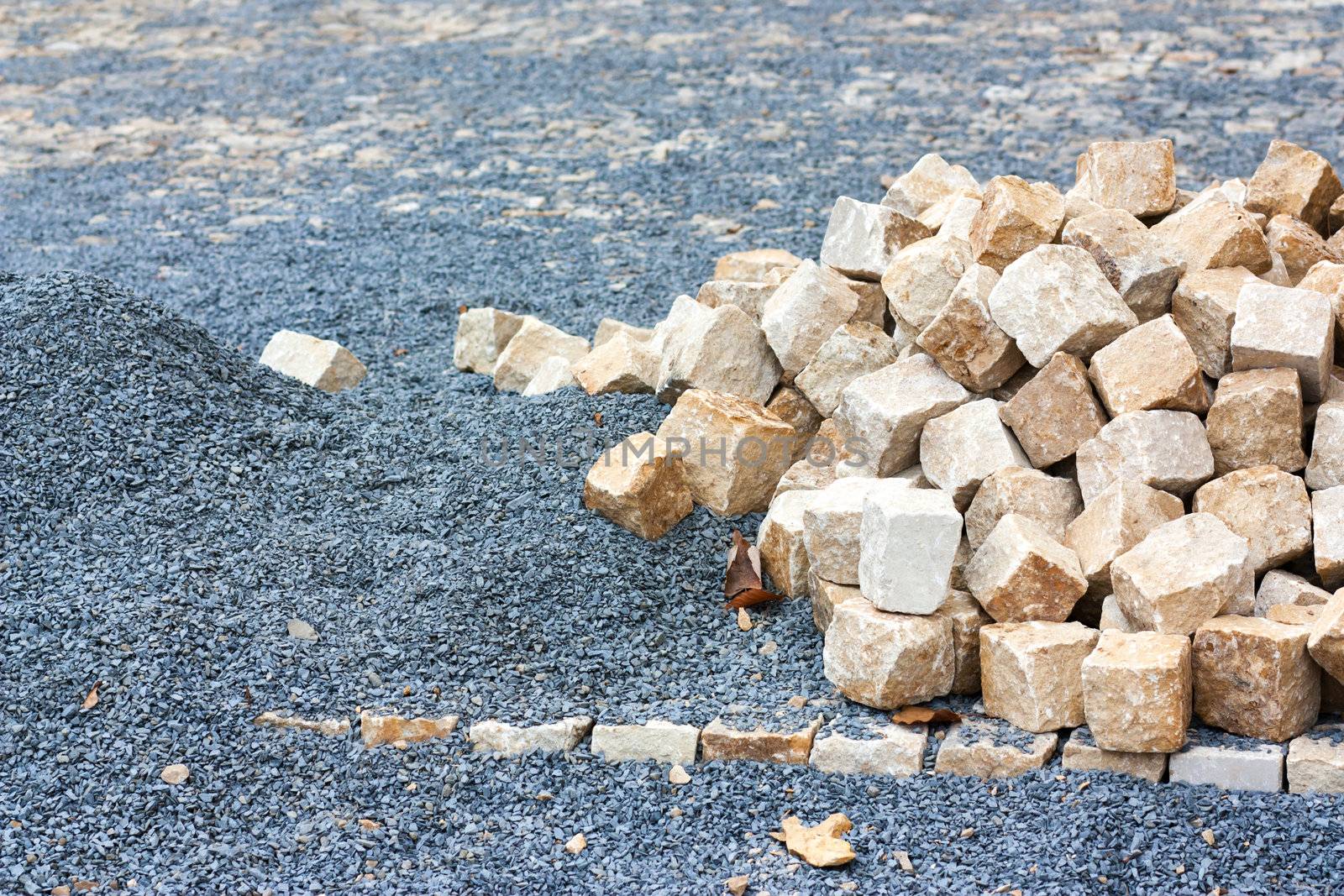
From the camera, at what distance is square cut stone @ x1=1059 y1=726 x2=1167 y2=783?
3.00 m

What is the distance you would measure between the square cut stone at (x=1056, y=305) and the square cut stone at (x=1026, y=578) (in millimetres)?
587

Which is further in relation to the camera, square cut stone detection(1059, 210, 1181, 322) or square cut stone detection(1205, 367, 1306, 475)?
square cut stone detection(1059, 210, 1181, 322)

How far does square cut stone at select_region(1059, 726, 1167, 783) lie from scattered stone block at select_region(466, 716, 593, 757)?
1258 mm

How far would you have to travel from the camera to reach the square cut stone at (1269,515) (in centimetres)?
328

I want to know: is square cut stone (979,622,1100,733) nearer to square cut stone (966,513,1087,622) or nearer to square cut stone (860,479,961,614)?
square cut stone (966,513,1087,622)

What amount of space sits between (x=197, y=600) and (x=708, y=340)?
5.88 feet

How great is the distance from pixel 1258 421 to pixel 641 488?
176 centimetres

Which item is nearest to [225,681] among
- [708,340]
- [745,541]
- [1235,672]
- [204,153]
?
[745,541]

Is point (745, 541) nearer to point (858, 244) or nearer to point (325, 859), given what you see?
point (858, 244)

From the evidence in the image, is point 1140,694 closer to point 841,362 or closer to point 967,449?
point 967,449

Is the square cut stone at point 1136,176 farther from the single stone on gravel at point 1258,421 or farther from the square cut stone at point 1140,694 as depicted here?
the square cut stone at point 1140,694

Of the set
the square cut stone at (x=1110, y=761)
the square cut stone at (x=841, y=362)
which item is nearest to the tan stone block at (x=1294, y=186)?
the square cut stone at (x=841, y=362)

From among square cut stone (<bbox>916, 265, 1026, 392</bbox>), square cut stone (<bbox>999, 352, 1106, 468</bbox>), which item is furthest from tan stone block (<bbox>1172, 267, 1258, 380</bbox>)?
square cut stone (<bbox>916, 265, 1026, 392</bbox>)

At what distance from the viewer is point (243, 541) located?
3918 mm
